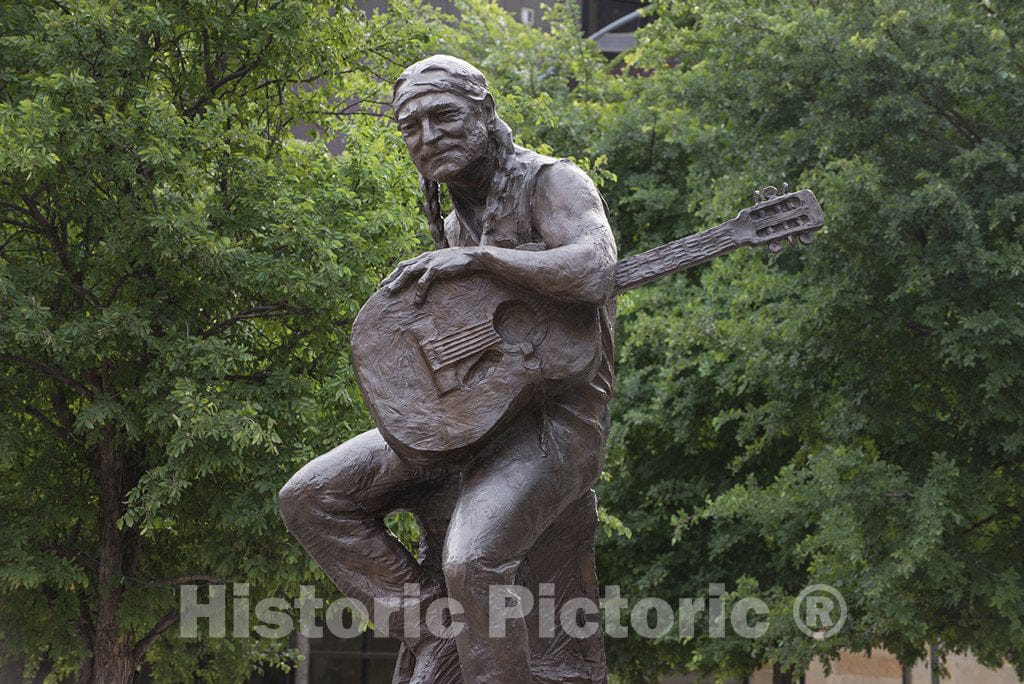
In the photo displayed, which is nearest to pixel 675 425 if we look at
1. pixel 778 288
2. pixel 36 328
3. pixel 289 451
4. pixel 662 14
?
pixel 778 288

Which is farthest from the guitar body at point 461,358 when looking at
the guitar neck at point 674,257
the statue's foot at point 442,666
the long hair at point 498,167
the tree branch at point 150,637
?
the tree branch at point 150,637

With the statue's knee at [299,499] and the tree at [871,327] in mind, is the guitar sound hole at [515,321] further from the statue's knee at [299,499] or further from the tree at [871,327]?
the tree at [871,327]

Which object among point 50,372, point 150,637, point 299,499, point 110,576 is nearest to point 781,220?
point 299,499

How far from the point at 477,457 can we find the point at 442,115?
1.09m

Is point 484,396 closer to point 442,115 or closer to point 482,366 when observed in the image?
point 482,366

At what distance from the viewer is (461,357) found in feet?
15.5

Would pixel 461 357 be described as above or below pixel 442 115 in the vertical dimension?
below

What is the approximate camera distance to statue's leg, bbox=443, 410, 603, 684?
460 centimetres

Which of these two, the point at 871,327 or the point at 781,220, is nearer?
the point at 781,220

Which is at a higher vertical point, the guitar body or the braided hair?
the braided hair

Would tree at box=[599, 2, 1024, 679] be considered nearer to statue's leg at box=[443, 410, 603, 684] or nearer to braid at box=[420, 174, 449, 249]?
braid at box=[420, 174, 449, 249]

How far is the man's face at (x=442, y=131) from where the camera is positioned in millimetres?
4906

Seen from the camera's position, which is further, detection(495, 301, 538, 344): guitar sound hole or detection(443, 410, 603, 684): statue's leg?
detection(495, 301, 538, 344): guitar sound hole

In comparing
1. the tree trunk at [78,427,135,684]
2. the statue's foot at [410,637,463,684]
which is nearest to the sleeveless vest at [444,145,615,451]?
the statue's foot at [410,637,463,684]
